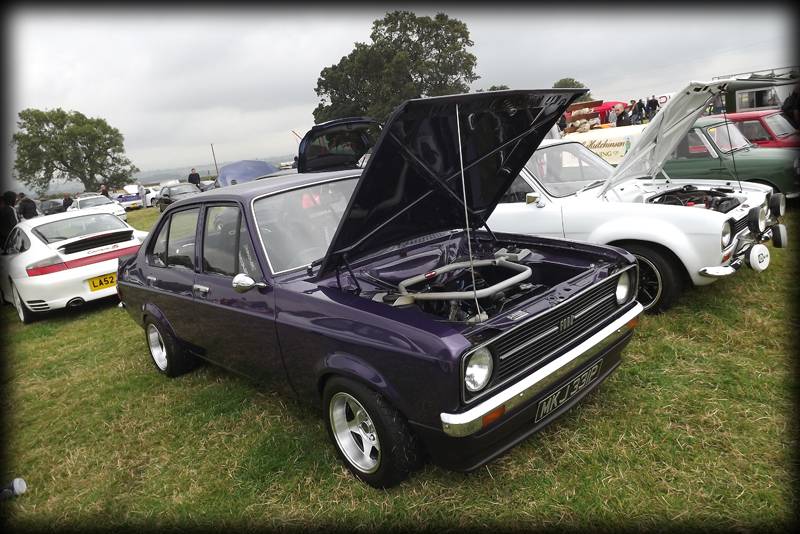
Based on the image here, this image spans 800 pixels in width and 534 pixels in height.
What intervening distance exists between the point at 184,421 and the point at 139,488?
686 millimetres

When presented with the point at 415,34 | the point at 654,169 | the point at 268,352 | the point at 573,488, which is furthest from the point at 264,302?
the point at 415,34

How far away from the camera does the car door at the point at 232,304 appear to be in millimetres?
3002

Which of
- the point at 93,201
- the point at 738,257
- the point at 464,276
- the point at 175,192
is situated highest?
the point at 93,201

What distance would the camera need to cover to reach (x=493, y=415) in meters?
2.18

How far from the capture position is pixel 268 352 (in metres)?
3.03

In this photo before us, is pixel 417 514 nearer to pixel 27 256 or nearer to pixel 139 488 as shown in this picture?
pixel 139 488

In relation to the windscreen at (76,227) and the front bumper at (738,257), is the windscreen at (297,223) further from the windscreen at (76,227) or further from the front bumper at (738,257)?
the windscreen at (76,227)

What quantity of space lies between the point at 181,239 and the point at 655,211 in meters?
4.03

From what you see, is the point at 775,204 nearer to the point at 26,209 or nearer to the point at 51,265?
the point at 51,265

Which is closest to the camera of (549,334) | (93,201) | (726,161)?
(549,334)

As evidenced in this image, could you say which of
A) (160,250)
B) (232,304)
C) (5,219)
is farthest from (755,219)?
(5,219)

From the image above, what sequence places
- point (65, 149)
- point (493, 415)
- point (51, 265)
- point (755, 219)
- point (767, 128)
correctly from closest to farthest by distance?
point (493, 415) → point (755, 219) → point (51, 265) → point (767, 128) → point (65, 149)

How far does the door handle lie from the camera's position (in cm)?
344

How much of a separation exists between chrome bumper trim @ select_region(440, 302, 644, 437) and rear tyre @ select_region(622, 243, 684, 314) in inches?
57.3
